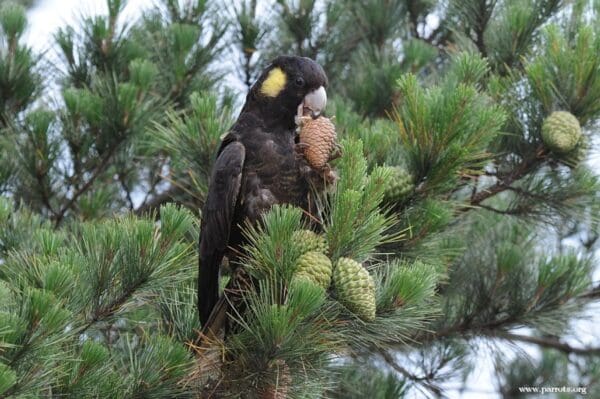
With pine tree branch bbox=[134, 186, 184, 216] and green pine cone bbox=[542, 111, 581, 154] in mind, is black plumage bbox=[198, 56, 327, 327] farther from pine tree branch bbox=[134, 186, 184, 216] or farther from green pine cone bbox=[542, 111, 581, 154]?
pine tree branch bbox=[134, 186, 184, 216]

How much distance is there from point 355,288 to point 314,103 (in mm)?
1122

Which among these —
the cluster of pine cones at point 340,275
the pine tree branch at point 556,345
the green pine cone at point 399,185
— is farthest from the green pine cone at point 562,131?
the cluster of pine cones at point 340,275

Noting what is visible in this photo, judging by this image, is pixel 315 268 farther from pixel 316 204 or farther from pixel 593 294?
pixel 593 294

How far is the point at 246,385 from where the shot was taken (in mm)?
2205

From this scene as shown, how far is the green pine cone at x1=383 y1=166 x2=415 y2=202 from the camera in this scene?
258cm

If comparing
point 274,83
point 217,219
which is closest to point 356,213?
point 217,219

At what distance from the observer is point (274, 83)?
3.14 m

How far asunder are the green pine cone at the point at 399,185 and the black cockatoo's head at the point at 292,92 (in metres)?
0.54

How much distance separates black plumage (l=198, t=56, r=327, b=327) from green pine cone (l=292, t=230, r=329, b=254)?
507mm

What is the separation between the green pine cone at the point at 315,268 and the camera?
2.05 metres

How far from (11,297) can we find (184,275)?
628 mm

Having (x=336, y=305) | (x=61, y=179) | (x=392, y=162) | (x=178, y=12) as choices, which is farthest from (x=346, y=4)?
(x=336, y=305)

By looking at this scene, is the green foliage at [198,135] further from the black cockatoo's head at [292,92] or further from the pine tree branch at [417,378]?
the pine tree branch at [417,378]

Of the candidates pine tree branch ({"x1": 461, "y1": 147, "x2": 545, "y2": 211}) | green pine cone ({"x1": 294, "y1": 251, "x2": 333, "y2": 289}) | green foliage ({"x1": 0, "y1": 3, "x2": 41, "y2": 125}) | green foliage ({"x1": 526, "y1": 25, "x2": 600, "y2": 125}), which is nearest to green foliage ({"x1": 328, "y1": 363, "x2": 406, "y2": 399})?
pine tree branch ({"x1": 461, "y1": 147, "x2": 545, "y2": 211})
